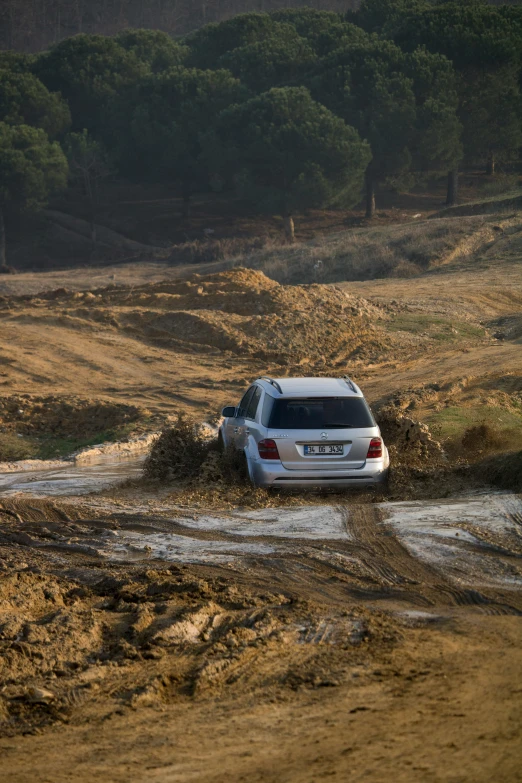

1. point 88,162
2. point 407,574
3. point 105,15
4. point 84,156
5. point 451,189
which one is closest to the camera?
point 407,574

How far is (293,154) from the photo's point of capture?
58375 millimetres

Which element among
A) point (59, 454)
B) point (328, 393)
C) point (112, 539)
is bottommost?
point (59, 454)

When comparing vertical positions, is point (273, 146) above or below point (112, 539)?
above

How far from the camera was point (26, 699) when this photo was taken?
20.0 ft

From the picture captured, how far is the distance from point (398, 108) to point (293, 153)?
23.4 ft

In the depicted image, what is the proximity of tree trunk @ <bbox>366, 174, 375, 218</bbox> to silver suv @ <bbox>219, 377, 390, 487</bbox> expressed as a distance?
52.8 meters

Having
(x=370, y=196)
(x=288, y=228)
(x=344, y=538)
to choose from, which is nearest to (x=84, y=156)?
(x=288, y=228)

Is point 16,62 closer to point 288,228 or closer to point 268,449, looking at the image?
point 288,228

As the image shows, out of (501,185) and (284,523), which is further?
(501,185)

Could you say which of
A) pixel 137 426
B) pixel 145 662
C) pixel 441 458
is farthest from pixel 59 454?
pixel 145 662

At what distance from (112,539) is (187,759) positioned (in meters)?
5.53

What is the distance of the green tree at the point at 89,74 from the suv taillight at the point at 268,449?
61802 mm

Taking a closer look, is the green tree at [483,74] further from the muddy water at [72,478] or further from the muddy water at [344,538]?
the muddy water at [344,538]

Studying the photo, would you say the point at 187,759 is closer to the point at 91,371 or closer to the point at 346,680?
the point at 346,680
